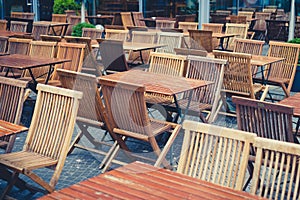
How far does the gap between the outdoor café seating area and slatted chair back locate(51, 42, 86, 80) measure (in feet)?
0.06

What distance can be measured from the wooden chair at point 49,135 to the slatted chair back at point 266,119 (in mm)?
1335

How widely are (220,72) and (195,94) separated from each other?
43cm

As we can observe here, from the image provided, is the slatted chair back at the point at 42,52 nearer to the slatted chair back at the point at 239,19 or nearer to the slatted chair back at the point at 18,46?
the slatted chair back at the point at 18,46

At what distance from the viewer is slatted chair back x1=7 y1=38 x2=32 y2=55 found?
7637 millimetres

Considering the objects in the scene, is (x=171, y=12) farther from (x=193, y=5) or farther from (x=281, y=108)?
(x=281, y=108)

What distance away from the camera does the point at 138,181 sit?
2.75 m

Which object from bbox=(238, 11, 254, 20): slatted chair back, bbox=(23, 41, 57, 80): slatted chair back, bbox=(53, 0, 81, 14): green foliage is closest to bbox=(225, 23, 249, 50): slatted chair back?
bbox=(238, 11, 254, 20): slatted chair back

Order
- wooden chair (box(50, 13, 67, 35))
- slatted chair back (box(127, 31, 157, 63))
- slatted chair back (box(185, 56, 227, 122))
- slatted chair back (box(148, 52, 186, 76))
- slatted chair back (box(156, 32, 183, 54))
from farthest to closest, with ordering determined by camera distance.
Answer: wooden chair (box(50, 13, 67, 35))
slatted chair back (box(127, 31, 157, 63))
slatted chair back (box(156, 32, 183, 54))
slatted chair back (box(148, 52, 186, 76))
slatted chair back (box(185, 56, 227, 122))

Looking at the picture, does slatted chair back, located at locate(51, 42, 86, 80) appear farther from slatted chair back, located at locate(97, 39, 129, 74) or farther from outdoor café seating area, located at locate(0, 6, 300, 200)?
slatted chair back, located at locate(97, 39, 129, 74)

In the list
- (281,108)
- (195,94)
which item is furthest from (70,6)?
(281,108)

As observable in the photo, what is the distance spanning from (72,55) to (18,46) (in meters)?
1.17

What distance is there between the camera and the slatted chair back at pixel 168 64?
19.8 feet

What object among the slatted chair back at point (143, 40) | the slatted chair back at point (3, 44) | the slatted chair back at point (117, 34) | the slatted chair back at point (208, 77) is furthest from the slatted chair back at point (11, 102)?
the slatted chair back at point (117, 34)

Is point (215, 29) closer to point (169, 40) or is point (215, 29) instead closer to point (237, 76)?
point (169, 40)
